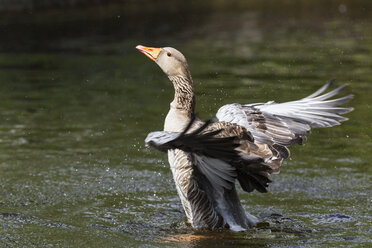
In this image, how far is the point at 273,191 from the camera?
26.6ft

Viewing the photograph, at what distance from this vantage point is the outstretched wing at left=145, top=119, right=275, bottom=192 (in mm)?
5523

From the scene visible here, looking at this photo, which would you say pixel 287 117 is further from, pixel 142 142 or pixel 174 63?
pixel 142 142

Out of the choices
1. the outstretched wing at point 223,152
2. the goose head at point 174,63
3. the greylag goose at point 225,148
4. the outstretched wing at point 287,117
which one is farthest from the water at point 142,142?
the goose head at point 174,63

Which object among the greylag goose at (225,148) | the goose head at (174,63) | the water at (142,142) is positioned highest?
the goose head at (174,63)

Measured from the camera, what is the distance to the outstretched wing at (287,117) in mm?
7156

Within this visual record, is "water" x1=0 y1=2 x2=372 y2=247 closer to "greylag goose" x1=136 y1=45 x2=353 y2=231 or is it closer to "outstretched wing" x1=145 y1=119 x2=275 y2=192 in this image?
"greylag goose" x1=136 y1=45 x2=353 y2=231

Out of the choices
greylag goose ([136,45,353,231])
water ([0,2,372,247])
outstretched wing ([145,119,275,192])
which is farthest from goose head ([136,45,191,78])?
water ([0,2,372,247])

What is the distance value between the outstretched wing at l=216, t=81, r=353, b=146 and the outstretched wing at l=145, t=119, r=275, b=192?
1.62 ft

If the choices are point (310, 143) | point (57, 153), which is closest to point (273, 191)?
point (310, 143)

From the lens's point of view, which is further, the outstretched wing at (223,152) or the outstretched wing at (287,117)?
the outstretched wing at (287,117)

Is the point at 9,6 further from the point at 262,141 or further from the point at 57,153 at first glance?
the point at 262,141

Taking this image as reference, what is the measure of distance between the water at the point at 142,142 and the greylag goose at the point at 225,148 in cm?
27

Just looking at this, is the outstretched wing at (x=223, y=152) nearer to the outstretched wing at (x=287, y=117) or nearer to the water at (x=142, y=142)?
the outstretched wing at (x=287, y=117)

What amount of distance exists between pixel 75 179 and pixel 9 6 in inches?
596
